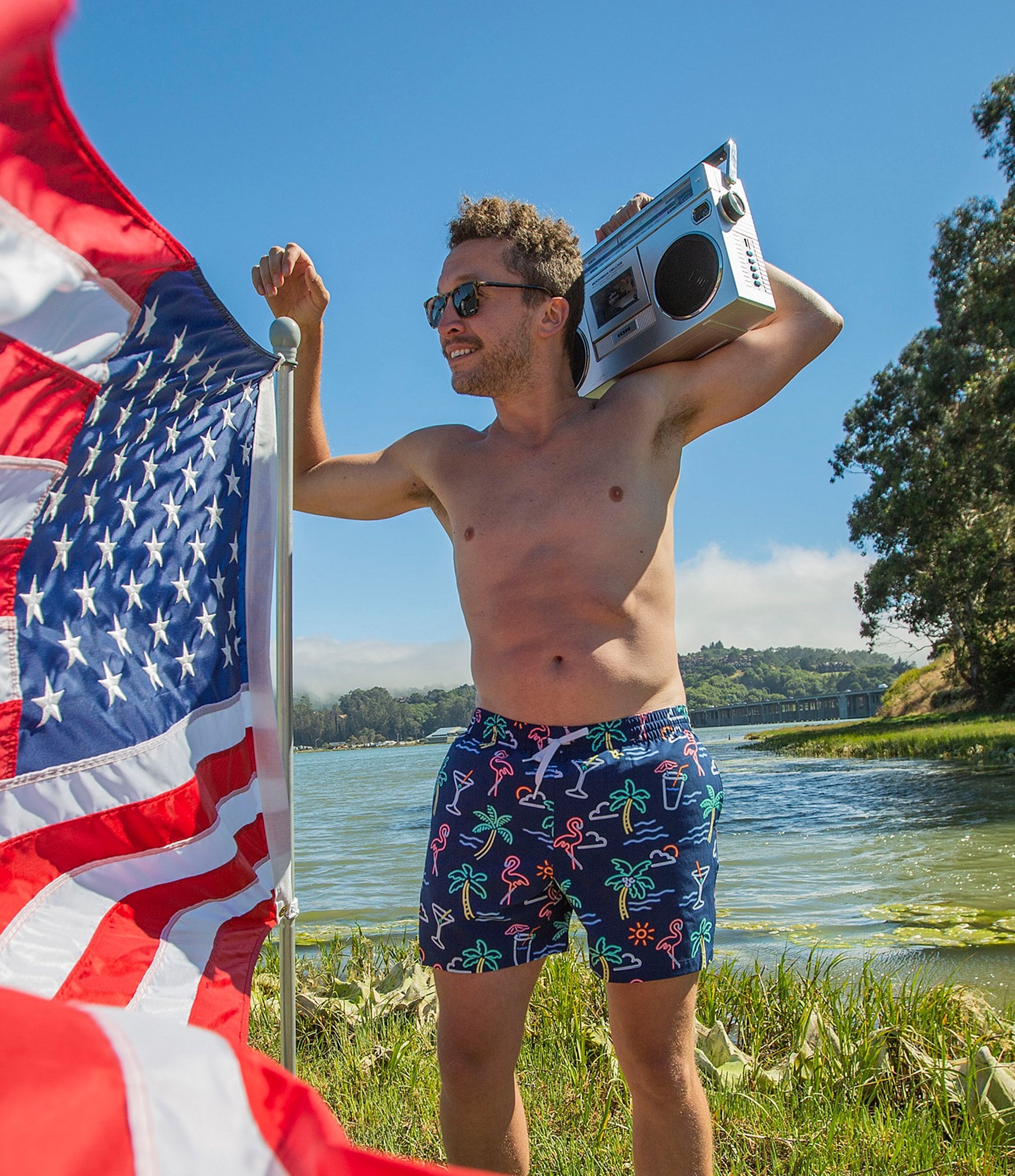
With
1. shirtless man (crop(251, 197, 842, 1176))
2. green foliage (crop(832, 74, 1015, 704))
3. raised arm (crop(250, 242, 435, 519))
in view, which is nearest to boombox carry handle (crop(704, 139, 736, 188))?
Answer: shirtless man (crop(251, 197, 842, 1176))

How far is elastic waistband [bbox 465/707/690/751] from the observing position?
2184 millimetres

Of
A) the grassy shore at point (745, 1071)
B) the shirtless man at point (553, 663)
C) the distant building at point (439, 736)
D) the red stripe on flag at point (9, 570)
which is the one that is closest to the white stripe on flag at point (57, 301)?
the red stripe on flag at point (9, 570)

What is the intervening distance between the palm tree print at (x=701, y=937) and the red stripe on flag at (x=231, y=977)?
948 millimetres

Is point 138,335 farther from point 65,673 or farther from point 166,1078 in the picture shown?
point 166,1078

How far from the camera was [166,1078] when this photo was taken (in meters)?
0.68

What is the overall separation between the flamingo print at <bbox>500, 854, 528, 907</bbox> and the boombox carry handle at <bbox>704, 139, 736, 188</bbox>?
1.84m

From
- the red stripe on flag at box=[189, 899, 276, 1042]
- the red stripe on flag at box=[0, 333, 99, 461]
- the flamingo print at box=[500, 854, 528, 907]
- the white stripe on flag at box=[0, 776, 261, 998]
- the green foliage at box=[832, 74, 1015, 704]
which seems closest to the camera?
the white stripe on flag at box=[0, 776, 261, 998]

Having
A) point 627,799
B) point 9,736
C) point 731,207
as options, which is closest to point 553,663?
point 627,799

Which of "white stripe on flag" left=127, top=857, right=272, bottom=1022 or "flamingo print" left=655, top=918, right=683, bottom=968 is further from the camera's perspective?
"flamingo print" left=655, top=918, right=683, bottom=968

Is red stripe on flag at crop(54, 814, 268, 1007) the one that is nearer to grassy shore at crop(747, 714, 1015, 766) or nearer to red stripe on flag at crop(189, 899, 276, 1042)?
red stripe on flag at crop(189, 899, 276, 1042)

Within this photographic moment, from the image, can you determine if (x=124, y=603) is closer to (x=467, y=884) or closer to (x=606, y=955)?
(x=467, y=884)

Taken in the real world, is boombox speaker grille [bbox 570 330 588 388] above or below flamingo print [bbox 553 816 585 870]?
above

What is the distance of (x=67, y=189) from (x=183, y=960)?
1511 mm

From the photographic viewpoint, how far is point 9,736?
73.5 inches
